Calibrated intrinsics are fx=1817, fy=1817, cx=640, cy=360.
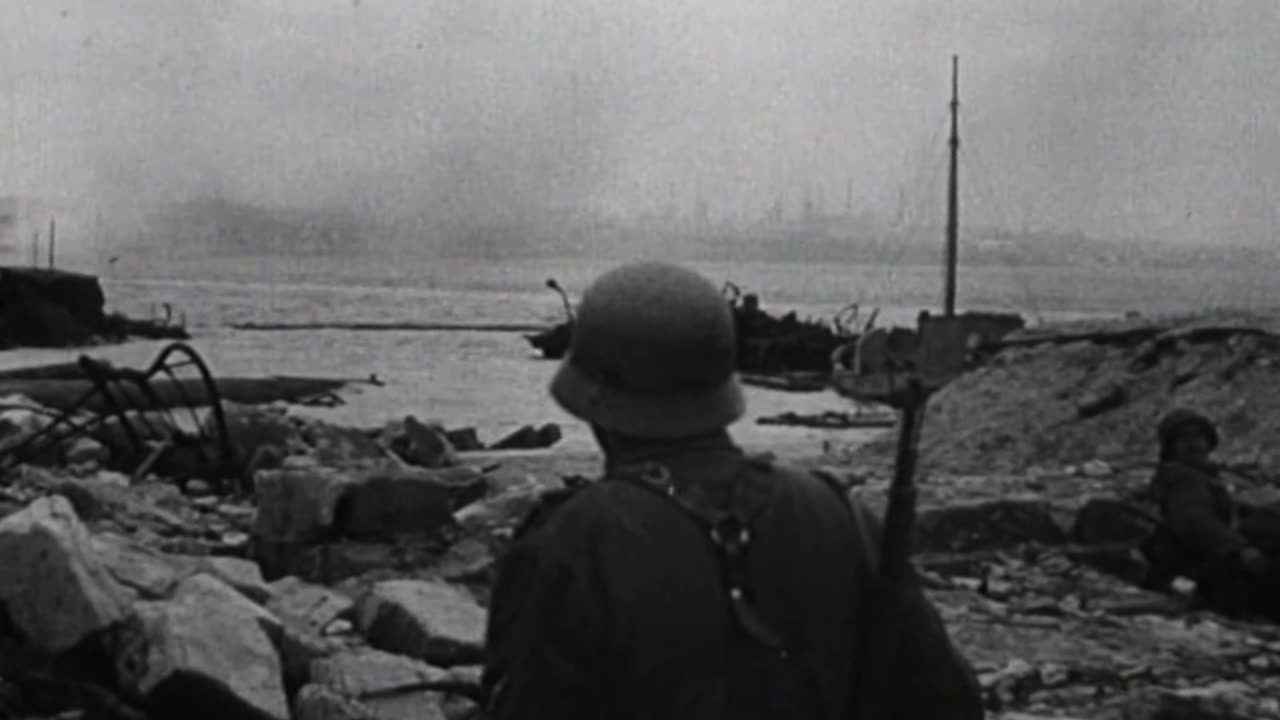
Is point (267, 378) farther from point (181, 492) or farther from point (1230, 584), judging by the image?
point (1230, 584)

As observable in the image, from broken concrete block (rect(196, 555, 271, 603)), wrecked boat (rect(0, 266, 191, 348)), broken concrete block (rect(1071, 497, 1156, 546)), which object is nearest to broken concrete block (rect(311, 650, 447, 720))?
broken concrete block (rect(196, 555, 271, 603))

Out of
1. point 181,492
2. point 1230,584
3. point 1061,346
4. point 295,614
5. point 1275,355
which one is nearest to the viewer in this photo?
point 295,614

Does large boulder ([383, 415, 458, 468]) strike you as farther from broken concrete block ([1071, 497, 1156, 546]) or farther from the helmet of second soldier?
the helmet of second soldier

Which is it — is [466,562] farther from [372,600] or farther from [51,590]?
[51,590]

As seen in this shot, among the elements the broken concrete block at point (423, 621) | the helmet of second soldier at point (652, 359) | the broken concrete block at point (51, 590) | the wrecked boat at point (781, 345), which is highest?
the helmet of second soldier at point (652, 359)

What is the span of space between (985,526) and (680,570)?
714cm

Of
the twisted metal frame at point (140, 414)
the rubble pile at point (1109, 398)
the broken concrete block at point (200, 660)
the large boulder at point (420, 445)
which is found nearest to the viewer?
the broken concrete block at point (200, 660)

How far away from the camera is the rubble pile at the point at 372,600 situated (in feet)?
15.5

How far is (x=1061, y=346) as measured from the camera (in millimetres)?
15992

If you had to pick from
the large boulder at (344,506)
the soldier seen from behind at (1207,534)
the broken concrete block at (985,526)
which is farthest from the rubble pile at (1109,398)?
the large boulder at (344,506)

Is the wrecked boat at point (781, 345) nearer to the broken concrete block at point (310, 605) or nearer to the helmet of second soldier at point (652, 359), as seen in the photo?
the broken concrete block at point (310, 605)

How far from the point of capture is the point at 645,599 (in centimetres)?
218

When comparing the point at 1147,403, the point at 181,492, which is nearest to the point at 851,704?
the point at 181,492

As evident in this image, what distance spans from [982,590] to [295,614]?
11.0 feet
